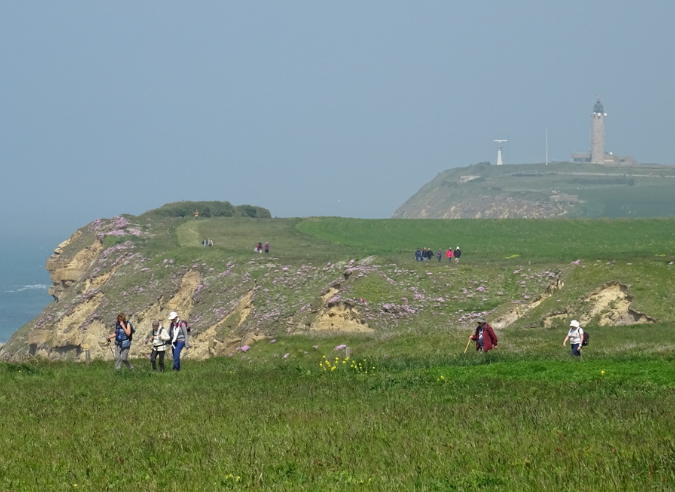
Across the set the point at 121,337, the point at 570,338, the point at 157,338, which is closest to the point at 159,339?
the point at 157,338

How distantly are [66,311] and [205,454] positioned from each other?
67.7 m

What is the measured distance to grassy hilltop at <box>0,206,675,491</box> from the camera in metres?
14.7

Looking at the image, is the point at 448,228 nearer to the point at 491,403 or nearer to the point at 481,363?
the point at 481,363

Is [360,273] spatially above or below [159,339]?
below

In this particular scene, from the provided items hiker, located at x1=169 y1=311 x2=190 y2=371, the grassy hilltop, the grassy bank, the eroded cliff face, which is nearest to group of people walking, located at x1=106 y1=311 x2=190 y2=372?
hiker, located at x1=169 y1=311 x2=190 y2=371

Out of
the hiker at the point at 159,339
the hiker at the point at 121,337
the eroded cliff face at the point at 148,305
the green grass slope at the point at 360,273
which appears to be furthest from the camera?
the eroded cliff face at the point at 148,305

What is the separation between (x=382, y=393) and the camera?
2383 cm

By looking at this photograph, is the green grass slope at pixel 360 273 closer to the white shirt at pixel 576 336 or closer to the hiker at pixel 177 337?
the white shirt at pixel 576 336

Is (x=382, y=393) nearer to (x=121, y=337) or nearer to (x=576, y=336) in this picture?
(x=576, y=336)

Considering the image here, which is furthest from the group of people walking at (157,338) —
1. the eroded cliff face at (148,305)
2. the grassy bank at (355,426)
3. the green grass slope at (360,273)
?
the eroded cliff face at (148,305)

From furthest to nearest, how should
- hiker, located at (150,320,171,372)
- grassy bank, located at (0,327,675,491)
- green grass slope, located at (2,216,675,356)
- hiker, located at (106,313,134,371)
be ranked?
green grass slope, located at (2,216,675,356) → hiker, located at (106,313,134,371) → hiker, located at (150,320,171,372) → grassy bank, located at (0,327,675,491)

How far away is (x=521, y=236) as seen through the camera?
9400cm

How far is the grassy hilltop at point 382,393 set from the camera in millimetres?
14727

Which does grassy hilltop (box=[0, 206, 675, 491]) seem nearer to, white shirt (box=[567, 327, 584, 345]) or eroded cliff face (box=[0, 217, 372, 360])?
eroded cliff face (box=[0, 217, 372, 360])
